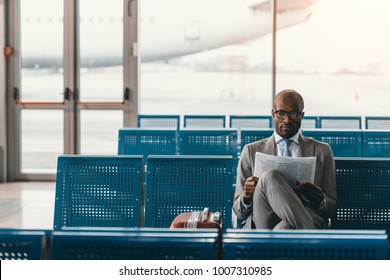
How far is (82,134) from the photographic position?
35.7 ft

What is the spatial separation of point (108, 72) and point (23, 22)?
149cm

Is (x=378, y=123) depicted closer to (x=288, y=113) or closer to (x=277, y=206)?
(x=288, y=113)

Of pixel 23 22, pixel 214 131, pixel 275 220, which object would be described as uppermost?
pixel 23 22

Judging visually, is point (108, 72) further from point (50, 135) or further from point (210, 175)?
point (210, 175)

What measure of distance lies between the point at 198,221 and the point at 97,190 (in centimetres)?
96

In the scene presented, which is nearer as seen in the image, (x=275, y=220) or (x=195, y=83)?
(x=275, y=220)

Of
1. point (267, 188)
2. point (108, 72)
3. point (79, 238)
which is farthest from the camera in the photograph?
point (108, 72)

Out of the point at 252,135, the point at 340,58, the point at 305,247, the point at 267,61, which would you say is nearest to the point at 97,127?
the point at 267,61

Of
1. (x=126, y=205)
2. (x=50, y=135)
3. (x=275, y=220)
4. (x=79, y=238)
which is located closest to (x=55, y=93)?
(x=50, y=135)

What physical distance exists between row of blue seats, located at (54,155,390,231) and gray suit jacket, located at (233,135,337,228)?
6.7 inches

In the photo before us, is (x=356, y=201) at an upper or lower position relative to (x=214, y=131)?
lower

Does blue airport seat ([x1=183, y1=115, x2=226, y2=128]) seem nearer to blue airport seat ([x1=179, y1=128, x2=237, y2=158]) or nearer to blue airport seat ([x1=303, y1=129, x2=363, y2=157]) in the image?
blue airport seat ([x1=179, y1=128, x2=237, y2=158])

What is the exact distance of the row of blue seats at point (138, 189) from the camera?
4.50 meters

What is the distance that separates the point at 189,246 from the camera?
84.2 inches
